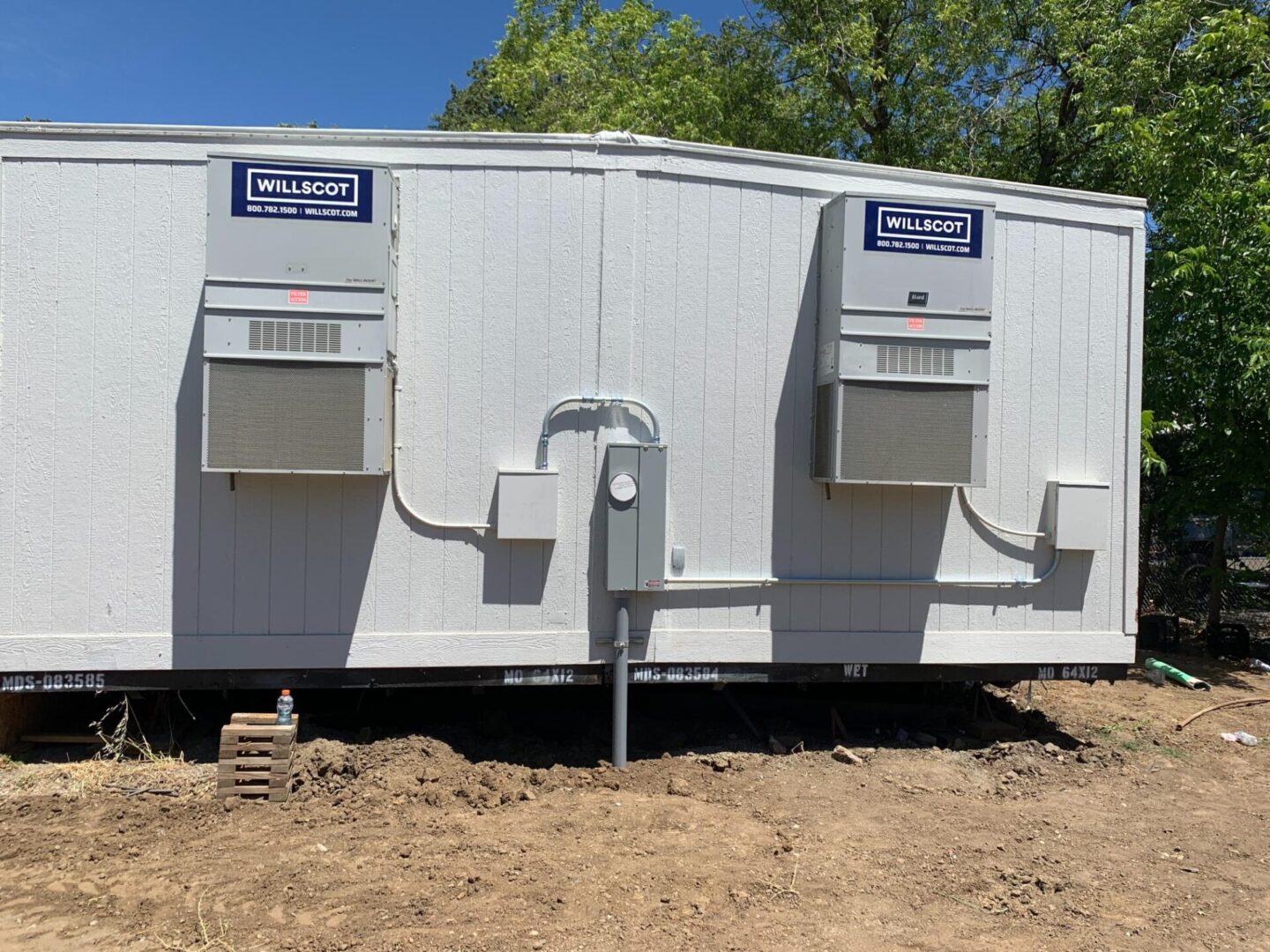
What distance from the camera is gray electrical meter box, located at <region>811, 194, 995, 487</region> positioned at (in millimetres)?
4777

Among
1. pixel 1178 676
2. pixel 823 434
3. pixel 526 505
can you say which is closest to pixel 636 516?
pixel 526 505

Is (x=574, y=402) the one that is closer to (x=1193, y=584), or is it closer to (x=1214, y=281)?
(x=1214, y=281)

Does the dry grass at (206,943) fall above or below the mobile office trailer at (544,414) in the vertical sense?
below

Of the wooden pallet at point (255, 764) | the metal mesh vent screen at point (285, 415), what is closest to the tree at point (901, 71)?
the metal mesh vent screen at point (285, 415)

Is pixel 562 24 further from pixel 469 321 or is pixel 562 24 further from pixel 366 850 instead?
pixel 366 850

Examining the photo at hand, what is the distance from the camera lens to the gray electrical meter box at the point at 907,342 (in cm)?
478

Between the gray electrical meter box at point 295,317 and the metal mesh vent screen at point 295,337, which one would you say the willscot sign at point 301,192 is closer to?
the gray electrical meter box at point 295,317

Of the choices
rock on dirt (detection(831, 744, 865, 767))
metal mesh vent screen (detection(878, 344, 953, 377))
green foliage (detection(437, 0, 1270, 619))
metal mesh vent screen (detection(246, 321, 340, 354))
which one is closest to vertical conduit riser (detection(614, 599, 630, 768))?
Answer: rock on dirt (detection(831, 744, 865, 767))

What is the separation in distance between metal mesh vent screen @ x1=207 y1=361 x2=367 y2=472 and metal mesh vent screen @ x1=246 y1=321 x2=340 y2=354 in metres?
0.08

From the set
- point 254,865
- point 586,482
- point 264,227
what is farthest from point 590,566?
point 264,227

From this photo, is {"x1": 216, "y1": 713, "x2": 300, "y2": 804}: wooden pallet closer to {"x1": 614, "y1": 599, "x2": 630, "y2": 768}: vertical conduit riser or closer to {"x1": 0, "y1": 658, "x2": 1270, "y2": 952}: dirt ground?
{"x1": 0, "y1": 658, "x2": 1270, "y2": 952}: dirt ground

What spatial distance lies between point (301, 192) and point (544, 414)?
1.69m

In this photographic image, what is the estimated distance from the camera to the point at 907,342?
482 cm

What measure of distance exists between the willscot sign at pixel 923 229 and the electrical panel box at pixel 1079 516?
5.04ft
